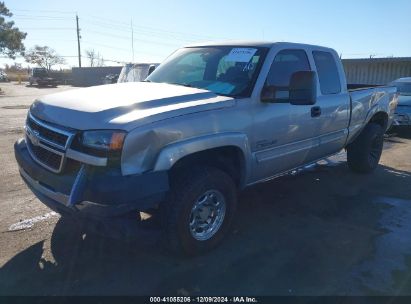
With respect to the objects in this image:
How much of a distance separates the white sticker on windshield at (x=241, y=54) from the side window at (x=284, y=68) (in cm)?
26

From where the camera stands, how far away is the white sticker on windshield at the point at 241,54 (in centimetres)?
438

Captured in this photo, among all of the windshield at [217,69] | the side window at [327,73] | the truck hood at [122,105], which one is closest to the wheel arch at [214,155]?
the truck hood at [122,105]

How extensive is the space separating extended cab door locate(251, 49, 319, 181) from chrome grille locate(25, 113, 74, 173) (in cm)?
177

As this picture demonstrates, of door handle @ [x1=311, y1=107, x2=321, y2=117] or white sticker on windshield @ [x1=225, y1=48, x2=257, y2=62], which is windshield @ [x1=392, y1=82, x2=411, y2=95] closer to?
door handle @ [x1=311, y1=107, x2=321, y2=117]

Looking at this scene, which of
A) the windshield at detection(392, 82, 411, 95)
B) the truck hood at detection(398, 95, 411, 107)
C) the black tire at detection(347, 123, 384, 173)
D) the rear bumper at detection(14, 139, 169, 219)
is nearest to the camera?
the rear bumper at detection(14, 139, 169, 219)

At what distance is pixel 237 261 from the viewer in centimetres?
378

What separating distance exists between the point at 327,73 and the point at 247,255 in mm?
2812

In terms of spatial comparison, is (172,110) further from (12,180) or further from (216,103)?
(12,180)

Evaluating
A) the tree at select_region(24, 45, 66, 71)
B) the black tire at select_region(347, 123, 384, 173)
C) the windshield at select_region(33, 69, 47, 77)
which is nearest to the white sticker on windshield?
the black tire at select_region(347, 123, 384, 173)

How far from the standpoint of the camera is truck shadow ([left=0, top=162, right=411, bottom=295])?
332 cm

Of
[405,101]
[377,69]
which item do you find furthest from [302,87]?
[377,69]

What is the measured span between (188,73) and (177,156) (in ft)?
5.24

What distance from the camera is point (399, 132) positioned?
11523 mm

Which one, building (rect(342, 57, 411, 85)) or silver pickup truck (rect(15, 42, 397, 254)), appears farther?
building (rect(342, 57, 411, 85))
